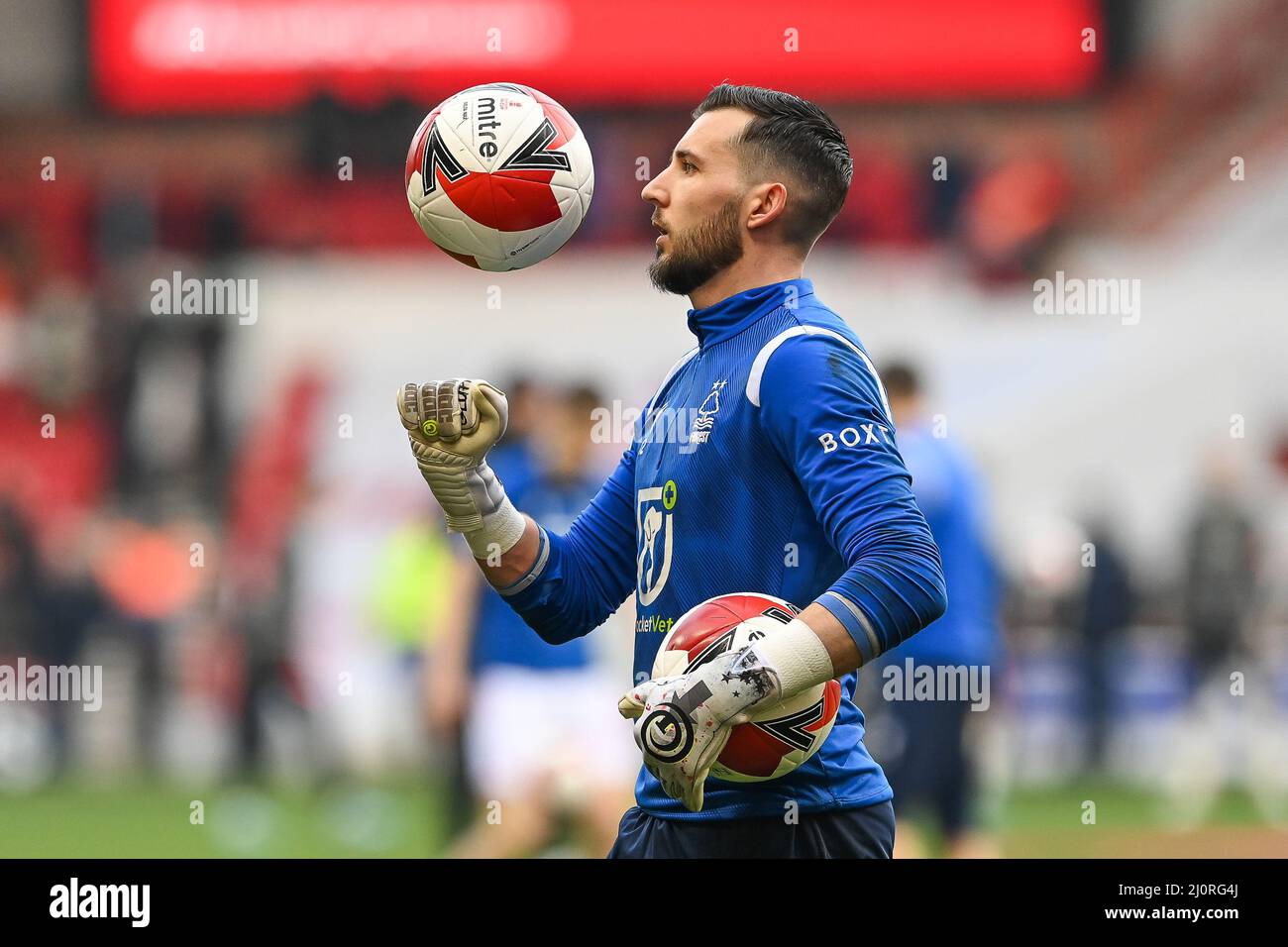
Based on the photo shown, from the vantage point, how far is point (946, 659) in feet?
27.1

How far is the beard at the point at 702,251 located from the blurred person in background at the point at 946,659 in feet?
13.5

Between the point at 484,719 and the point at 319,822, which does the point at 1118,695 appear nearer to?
the point at 319,822

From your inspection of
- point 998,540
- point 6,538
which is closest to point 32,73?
point 6,538

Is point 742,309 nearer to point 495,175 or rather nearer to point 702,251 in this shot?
point 702,251

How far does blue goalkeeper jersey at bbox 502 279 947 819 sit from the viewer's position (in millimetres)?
3658

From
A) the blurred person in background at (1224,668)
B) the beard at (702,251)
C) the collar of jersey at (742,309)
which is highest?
the beard at (702,251)

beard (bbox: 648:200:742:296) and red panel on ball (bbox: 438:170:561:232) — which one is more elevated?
red panel on ball (bbox: 438:170:561:232)

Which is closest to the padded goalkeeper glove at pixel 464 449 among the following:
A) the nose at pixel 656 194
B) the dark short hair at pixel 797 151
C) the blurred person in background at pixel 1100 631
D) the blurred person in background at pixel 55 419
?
the nose at pixel 656 194

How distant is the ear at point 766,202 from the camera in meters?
4.21

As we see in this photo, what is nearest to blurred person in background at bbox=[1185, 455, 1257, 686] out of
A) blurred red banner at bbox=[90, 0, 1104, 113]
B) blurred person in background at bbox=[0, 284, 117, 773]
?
blurred red banner at bbox=[90, 0, 1104, 113]

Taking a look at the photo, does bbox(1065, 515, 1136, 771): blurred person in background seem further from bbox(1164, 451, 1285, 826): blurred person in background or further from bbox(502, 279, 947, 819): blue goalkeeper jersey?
bbox(502, 279, 947, 819): blue goalkeeper jersey

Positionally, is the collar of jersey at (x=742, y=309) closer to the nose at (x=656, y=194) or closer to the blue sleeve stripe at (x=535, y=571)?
the nose at (x=656, y=194)

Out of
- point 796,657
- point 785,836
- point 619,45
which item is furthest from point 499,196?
point 619,45

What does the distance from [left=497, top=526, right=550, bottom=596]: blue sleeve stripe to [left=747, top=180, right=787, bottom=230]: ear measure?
0.96m
